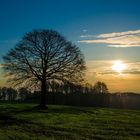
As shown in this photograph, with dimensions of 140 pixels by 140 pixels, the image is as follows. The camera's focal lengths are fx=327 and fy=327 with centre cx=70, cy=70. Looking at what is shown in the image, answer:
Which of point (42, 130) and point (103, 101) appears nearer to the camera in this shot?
point (42, 130)

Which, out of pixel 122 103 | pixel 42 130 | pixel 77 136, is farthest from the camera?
pixel 122 103

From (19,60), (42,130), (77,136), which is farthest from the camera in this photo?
(19,60)

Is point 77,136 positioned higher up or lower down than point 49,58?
lower down

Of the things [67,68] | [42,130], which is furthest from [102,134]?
[67,68]

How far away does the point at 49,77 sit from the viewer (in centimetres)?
4897

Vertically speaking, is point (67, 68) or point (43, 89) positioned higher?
point (67, 68)

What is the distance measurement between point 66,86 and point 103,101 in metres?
55.2

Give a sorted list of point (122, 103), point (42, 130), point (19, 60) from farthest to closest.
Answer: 1. point (122, 103)
2. point (19, 60)
3. point (42, 130)

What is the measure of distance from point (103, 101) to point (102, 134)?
8186cm

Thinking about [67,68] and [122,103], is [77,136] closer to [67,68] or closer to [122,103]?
[67,68]

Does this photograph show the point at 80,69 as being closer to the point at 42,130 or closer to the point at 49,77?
the point at 49,77

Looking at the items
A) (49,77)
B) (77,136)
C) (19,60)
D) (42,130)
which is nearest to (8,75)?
(19,60)

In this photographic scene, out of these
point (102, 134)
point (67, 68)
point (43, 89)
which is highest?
point (67, 68)

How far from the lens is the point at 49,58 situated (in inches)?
1918
